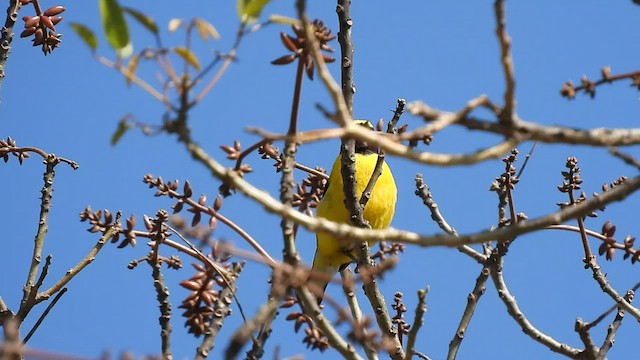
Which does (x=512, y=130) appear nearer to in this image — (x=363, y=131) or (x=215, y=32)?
(x=363, y=131)

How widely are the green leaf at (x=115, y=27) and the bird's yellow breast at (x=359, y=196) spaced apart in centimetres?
362

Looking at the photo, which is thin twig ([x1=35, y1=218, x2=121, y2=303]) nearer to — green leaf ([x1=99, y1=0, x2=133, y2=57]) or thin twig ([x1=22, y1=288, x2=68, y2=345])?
thin twig ([x1=22, y1=288, x2=68, y2=345])

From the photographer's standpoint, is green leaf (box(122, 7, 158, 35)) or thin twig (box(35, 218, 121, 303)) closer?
green leaf (box(122, 7, 158, 35))

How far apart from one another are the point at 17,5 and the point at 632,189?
9.82ft

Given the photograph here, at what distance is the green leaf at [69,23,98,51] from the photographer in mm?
1691

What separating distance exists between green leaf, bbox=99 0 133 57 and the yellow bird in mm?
3562

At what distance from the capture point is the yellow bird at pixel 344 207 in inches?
210

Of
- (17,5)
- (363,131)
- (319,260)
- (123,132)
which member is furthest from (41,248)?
(319,260)

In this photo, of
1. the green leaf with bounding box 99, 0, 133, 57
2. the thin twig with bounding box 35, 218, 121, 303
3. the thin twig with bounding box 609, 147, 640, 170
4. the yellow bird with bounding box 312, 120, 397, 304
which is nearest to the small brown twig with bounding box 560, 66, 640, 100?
the thin twig with bounding box 609, 147, 640, 170

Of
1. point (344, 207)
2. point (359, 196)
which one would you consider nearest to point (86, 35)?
point (344, 207)

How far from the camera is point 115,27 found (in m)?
1.67

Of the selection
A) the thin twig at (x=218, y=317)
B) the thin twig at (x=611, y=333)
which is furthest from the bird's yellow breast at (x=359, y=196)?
the thin twig at (x=218, y=317)

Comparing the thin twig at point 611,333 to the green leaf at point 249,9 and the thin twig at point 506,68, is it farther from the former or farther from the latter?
the green leaf at point 249,9

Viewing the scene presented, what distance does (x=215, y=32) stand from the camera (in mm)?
1734
